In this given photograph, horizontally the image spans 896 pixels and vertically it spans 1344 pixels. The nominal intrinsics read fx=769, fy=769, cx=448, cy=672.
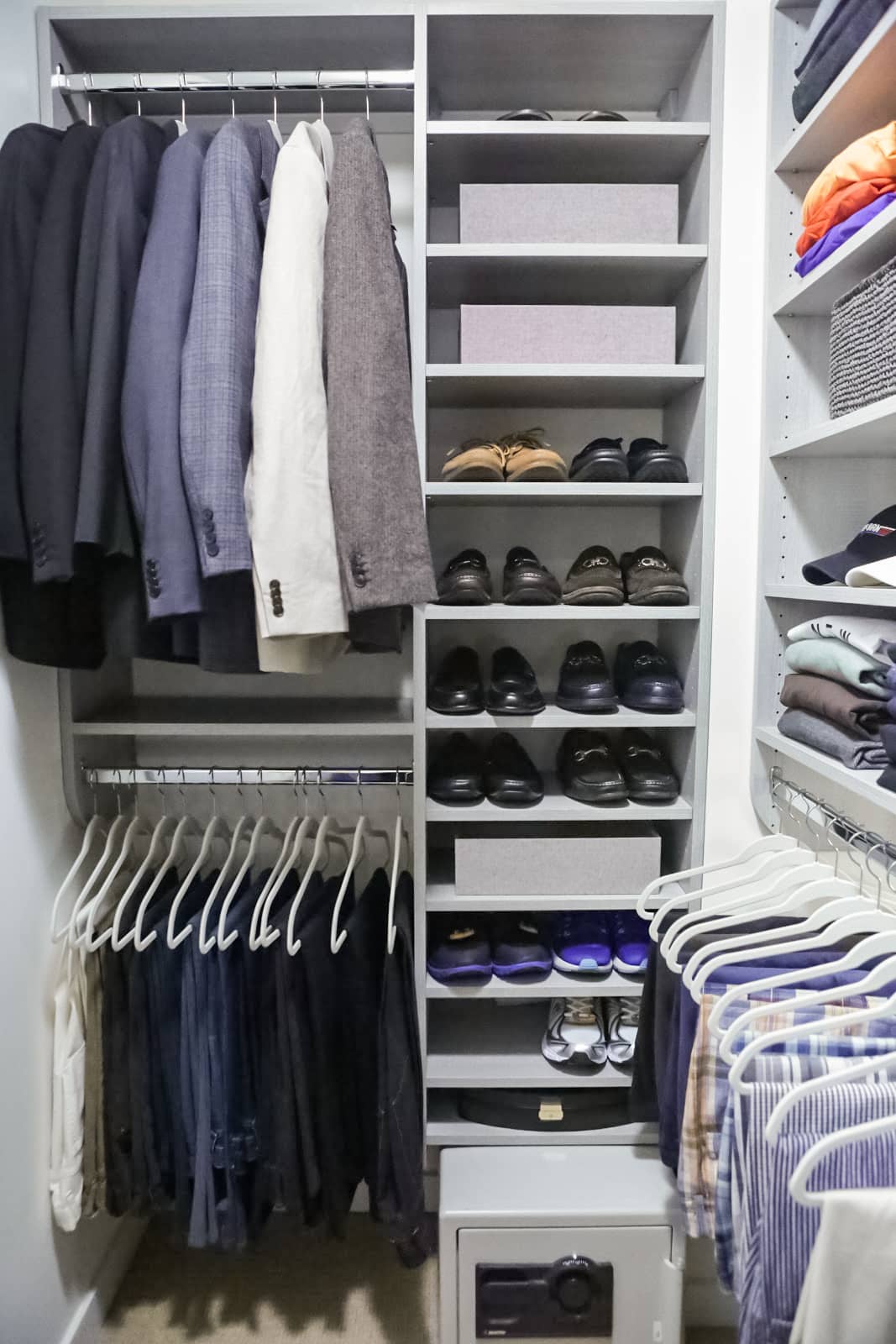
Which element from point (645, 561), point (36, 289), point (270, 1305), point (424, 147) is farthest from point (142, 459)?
point (270, 1305)

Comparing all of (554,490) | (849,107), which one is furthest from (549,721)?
(849,107)

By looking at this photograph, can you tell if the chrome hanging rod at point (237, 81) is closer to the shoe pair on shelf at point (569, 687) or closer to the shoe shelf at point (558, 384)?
the shoe shelf at point (558, 384)

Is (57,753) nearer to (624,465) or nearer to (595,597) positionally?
(595,597)

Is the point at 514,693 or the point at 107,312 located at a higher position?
the point at 107,312

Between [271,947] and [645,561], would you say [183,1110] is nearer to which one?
[271,947]

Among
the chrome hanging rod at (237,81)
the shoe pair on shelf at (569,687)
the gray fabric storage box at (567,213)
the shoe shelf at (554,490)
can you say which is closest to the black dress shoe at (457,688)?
the shoe pair on shelf at (569,687)

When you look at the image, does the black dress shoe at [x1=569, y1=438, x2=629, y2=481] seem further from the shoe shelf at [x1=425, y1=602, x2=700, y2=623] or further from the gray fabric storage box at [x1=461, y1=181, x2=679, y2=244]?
the gray fabric storage box at [x1=461, y1=181, x2=679, y2=244]

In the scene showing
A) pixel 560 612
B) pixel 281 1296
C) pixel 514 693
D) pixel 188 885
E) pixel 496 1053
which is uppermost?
pixel 560 612

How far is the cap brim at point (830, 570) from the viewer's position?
3.85 feet

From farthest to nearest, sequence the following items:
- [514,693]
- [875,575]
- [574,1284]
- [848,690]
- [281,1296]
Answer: [281,1296] < [514,693] < [574,1284] < [848,690] < [875,575]

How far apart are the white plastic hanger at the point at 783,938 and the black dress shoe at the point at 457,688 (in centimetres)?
58

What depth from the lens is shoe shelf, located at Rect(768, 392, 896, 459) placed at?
3.26 feet

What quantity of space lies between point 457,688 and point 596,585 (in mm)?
312

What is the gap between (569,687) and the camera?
1.42 m
